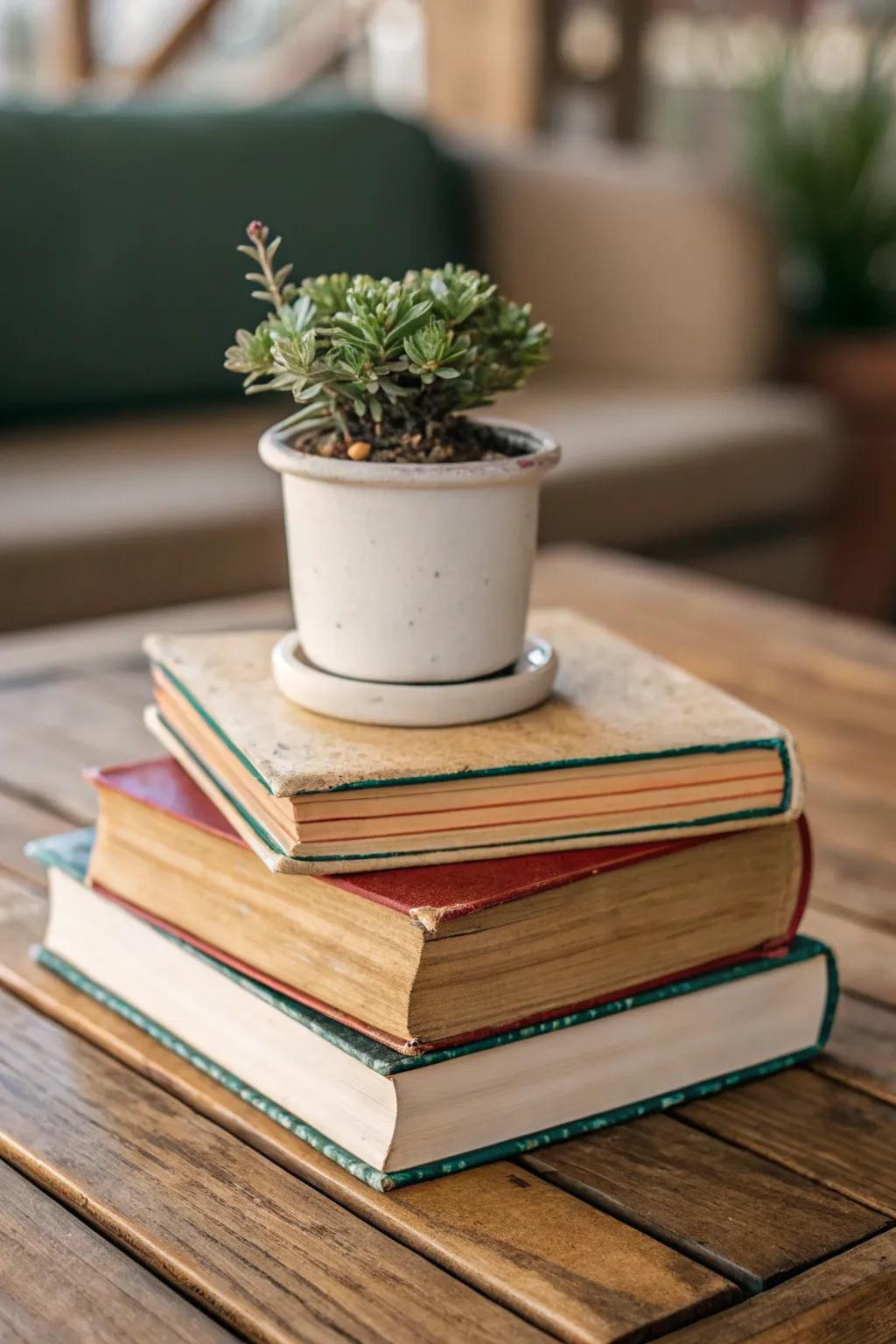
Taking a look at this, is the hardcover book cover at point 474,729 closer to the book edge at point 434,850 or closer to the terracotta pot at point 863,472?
the book edge at point 434,850

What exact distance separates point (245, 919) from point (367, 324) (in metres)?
0.23

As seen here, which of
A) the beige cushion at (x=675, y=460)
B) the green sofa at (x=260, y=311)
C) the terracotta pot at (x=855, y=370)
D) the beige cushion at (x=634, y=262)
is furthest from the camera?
the terracotta pot at (x=855, y=370)

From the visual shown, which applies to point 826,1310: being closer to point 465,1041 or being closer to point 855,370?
point 465,1041

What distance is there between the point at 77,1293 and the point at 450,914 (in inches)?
6.6

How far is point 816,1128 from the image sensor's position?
63 centimetres

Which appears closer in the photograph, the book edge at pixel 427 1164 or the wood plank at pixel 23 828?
the book edge at pixel 427 1164

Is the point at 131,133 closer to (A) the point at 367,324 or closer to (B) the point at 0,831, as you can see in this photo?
(B) the point at 0,831

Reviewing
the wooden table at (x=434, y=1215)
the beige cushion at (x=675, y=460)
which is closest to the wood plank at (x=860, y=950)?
the wooden table at (x=434, y=1215)

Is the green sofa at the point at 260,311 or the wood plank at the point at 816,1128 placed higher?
the green sofa at the point at 260,311

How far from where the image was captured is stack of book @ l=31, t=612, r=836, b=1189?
577 mm

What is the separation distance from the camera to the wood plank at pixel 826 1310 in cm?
50

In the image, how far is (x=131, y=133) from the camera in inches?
93.4

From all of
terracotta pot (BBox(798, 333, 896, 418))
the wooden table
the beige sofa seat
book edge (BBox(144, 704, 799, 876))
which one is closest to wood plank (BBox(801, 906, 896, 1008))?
the wooden table

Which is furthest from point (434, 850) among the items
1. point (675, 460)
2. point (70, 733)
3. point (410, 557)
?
point (675, 460)
